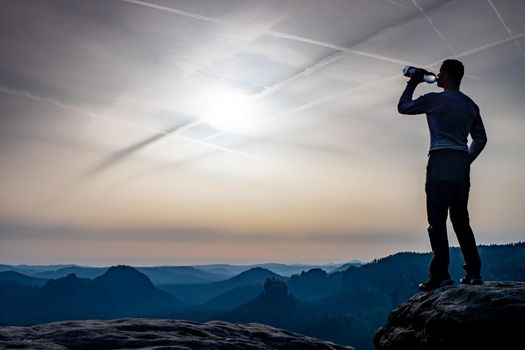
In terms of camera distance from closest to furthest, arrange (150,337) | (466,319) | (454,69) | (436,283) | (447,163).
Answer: (466,319)
(150,337)
(447,163)
(454,69)
(436,283)

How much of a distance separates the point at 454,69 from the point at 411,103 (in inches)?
49.4

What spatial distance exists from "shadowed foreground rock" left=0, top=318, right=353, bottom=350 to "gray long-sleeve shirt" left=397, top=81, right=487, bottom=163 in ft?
19.5

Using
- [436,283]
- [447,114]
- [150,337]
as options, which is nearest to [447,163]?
[447,114]

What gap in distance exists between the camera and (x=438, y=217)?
9938 millimetres

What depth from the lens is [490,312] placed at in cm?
809

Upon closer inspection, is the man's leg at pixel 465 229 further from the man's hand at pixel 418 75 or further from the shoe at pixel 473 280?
the man's hand at pixel 418 75

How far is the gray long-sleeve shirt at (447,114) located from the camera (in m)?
9.95

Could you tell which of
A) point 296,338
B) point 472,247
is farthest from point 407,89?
point 296,338

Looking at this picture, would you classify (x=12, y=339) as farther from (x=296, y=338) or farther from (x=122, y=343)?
(x=296, y=338)

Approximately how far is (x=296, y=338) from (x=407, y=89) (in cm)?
688

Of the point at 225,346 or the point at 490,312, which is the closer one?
the point at 490,312

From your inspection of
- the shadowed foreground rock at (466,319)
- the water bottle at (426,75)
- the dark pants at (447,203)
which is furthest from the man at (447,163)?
the shadowed foreground rock at (466,319)

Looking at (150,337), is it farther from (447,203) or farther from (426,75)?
(426,75)

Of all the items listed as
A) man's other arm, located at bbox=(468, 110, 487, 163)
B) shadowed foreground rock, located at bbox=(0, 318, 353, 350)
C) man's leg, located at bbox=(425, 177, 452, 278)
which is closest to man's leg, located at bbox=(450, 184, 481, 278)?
man's leg, located at bbox=(425, 177, 452, 278)
